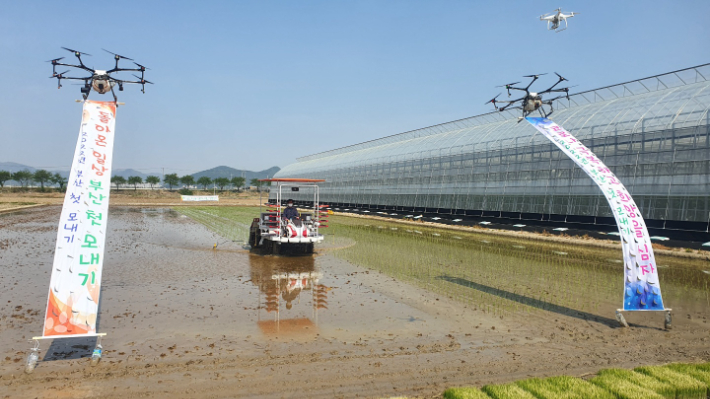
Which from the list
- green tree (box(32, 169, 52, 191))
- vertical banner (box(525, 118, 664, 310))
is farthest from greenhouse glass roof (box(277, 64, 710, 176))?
green tree (box(32, 169, 52, 191))

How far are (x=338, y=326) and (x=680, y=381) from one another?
20.6ft

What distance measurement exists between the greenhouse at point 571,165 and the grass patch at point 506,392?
20610mm

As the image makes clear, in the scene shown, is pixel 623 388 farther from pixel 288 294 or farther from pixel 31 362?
pixel 31 362

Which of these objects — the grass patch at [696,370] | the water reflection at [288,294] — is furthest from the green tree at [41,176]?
the grass patch at [696,370]

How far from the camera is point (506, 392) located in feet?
21.6

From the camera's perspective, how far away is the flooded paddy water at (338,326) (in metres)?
7.16

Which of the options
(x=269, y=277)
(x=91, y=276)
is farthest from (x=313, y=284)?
(x=91, y=276)

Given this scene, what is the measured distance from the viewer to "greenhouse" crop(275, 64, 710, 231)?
24.9 m

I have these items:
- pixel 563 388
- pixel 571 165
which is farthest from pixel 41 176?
pixel 563 388

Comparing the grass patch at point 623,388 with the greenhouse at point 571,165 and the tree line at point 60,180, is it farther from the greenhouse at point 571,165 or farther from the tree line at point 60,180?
the tree line at point 60,180

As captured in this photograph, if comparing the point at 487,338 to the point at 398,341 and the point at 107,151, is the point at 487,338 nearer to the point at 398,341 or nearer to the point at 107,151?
the point at 398,341

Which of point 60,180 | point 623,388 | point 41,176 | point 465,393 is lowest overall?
point 465,393

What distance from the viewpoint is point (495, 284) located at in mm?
14875

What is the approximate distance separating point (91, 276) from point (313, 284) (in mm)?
7578
